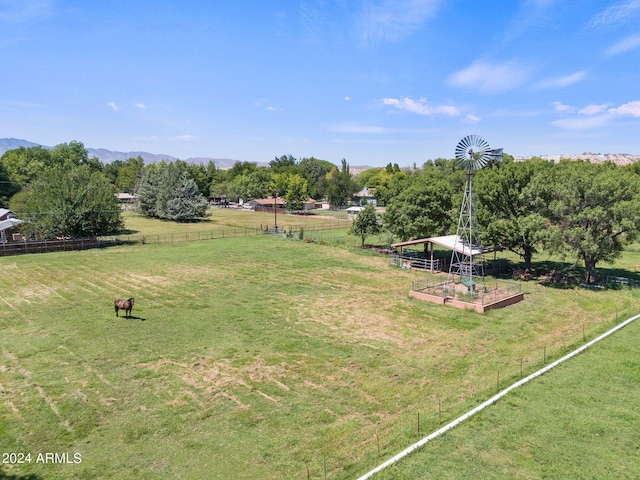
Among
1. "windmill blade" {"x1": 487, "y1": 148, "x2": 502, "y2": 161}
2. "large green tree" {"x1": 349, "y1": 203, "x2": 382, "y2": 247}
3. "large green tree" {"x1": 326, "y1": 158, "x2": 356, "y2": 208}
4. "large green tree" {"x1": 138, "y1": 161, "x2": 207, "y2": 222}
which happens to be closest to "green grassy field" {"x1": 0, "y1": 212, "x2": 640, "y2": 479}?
"windmill blade" {"x1": 487, "y1": 148, "x2": 502, "y2": 161}

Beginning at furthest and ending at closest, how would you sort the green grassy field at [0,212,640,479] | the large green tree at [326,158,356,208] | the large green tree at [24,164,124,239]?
the large green tree at [326,158,356,208], the large green tree at [24,164,124,239], the green grassy field at [0,212,640,479]

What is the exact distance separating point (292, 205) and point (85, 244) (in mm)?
57736

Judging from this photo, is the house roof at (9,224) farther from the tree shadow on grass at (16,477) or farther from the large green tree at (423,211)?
the tree shadow on grass at (16,477)

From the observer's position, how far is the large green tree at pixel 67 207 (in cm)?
4403

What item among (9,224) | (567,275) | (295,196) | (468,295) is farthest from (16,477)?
(295,196)

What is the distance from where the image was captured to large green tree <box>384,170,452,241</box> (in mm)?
39000

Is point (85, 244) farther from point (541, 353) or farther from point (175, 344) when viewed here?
point (541, 353)

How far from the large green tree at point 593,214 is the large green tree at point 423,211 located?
35.6ft

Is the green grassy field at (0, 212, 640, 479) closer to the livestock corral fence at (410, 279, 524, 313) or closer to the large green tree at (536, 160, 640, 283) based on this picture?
the livestock corral fence at (410, 279, 524, 313)

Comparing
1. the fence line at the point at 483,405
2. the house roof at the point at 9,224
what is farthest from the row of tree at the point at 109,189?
the fence line at the point at 483,405

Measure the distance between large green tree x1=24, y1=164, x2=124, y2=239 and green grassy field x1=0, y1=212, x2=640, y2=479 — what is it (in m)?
14.4

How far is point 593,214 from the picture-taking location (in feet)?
89.4

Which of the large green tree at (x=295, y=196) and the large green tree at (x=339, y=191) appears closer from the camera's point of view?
the large green tree at (x=295, y=196)

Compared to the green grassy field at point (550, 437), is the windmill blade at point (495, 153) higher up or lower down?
higher up
